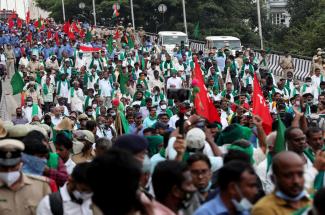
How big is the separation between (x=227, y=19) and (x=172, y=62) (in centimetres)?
2898

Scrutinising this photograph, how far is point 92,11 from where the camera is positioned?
62500 mm

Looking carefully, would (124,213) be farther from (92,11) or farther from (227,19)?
(92,11)

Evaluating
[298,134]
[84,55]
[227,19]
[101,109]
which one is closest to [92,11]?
[227,19]

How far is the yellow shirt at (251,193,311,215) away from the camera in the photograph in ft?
19.4

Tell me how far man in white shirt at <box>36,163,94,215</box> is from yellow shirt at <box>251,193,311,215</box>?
1574 millimetres

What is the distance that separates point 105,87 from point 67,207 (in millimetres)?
17543

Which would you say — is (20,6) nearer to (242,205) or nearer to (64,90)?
(64,90)

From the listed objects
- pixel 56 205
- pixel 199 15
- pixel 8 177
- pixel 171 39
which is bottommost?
pixel 56 205

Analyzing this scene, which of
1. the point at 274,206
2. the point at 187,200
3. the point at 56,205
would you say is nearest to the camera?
the point at 274,206

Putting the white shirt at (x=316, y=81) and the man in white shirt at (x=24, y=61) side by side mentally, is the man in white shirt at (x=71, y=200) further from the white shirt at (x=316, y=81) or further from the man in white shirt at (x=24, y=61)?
the man in white shirt at (x=24, y=61)

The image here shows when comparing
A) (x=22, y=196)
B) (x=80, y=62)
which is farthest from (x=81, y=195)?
(x=80, y=62)

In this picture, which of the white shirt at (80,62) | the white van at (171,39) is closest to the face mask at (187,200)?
the white shirt at (80,62)

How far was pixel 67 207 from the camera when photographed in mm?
7184

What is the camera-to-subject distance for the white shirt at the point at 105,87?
965 inches
